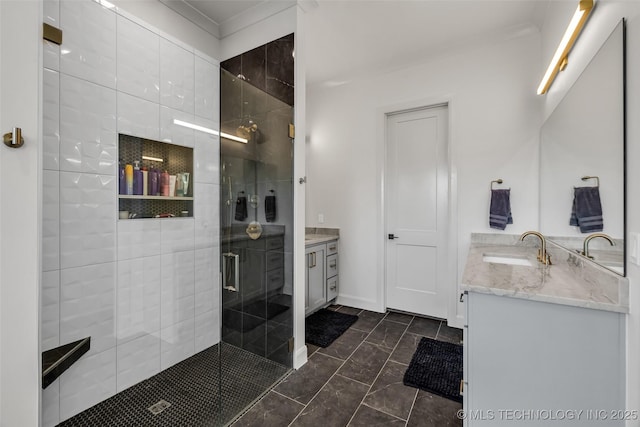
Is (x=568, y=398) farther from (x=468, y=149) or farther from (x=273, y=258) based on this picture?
(x=468, y=149)

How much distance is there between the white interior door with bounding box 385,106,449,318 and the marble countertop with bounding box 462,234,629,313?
1.06 metres

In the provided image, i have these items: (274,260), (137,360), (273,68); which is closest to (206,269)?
(274,260)

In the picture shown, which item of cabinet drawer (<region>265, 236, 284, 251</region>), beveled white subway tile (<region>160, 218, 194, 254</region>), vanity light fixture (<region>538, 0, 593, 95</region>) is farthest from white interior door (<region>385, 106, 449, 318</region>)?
beveled white subway tile (<region>160, 218, 194, 254</region>)

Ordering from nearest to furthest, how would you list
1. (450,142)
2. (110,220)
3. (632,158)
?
1. (632,158)
2. (110,220)
3. (450,142)

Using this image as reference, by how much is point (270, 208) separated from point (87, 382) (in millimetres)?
1512

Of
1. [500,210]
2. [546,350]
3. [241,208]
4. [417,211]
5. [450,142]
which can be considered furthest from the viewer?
[417,211]

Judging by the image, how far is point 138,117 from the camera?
5.99 feet

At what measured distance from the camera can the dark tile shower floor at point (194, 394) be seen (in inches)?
61.4

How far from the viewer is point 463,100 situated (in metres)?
2.77

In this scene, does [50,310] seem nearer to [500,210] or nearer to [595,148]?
[595,148]


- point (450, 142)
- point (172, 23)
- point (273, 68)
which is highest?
point (172, 23)

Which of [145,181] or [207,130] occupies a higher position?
[207,130]

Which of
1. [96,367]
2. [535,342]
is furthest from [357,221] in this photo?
[96,367]

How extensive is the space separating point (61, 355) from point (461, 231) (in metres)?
3.14
